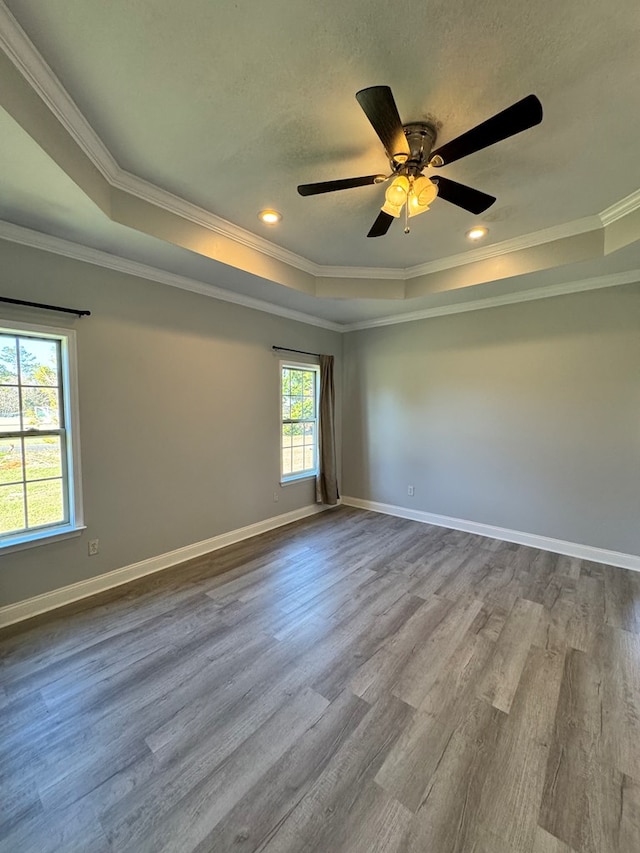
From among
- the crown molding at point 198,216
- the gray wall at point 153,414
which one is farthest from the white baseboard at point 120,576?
the crown molding at point 198,216

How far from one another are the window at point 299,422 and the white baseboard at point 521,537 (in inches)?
45.4

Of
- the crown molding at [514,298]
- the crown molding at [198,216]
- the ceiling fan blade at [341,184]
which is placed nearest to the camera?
the ceiling fan blade at [341,184]

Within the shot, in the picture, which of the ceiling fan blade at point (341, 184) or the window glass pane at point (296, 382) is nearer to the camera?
the ceiling fan blade at point (341, 184)

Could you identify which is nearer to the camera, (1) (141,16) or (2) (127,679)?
(1) (141,16)

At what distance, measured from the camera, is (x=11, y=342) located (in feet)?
8.01

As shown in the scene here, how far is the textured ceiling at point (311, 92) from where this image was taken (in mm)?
1325

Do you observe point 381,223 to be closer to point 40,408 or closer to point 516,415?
point 516,415

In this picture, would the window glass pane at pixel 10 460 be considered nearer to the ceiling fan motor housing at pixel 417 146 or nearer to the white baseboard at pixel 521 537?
the ceiling fan motor housing at pixel 417 146

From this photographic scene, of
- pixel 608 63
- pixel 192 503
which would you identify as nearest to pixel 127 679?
pixel 192 503

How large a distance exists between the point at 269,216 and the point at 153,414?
1969 mm

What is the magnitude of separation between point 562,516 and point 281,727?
337 cm

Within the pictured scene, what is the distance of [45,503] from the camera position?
8.54ft

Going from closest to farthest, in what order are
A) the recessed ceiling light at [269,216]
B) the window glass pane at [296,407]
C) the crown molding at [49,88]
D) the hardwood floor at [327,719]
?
the hardwood floor at [327,719]
the crown molding at [49,88]
the recessed ceiling light at [269,216]
the window glass pane at [296,407]

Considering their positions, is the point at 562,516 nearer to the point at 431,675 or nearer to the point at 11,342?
the point at 431,675
